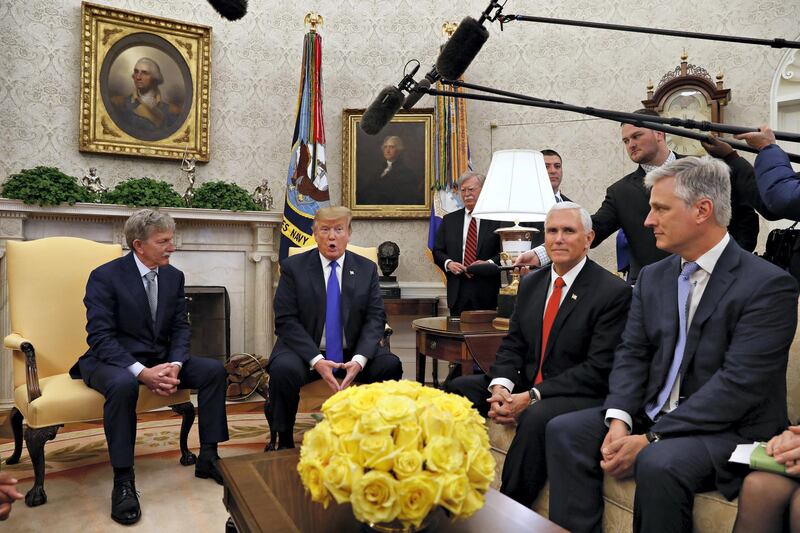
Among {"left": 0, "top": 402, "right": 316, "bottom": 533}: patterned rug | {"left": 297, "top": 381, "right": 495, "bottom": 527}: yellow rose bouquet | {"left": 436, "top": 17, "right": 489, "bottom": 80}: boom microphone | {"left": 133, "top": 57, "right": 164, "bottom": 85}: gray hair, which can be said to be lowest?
{"left": 0, "top": 402, "right": 316, "bottom": 533}: patterned rug

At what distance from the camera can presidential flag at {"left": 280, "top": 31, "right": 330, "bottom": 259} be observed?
5.62 meters

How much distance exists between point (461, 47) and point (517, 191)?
1.29 metres

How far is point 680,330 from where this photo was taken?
2.17m

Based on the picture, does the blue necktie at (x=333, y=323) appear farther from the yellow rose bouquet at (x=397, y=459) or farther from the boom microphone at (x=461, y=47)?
the yellow rose bouquet at (x=397, y=459)

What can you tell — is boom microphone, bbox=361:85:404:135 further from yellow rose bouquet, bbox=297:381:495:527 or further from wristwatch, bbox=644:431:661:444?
wristwatch, bbox=644:431:661:444

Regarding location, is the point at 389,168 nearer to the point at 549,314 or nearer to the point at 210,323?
the point at 210,323

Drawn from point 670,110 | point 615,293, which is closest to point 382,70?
point 670,110

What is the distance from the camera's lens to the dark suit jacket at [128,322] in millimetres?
3102

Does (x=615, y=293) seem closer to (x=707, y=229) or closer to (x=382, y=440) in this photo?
(x=707, y=229)

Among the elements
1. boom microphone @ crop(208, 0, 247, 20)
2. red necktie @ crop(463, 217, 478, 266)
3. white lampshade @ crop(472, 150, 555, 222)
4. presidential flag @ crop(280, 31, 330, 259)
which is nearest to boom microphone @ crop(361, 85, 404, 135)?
boom microphone @ crop(208, 0, 247, 20)

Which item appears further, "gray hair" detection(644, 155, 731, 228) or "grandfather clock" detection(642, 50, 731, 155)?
"grandfather clock" detection(642, 50, 731, 155)

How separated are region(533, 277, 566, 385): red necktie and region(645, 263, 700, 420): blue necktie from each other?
60cm

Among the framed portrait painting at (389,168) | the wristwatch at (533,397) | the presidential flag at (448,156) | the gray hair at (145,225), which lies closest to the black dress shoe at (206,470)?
the gray hair at (145,225)

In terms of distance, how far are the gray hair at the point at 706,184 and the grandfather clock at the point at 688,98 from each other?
353cm
